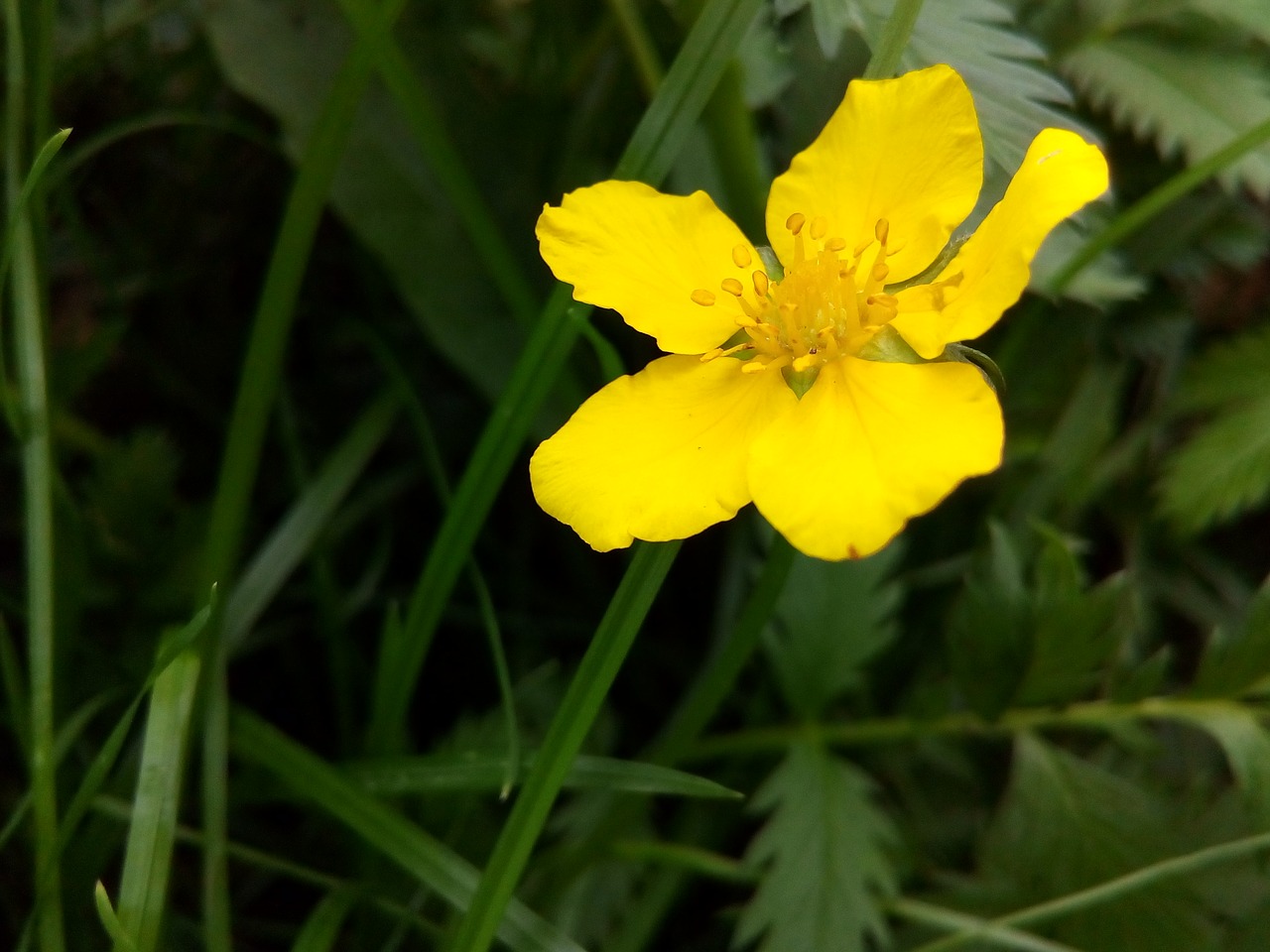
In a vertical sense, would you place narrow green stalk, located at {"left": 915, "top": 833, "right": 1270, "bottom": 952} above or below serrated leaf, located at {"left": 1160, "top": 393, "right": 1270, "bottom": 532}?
below

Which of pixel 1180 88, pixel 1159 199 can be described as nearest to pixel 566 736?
pixel 1159 199

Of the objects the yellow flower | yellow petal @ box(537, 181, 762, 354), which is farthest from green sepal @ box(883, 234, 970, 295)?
yellow petal @ box(537, 181, 762, 354)

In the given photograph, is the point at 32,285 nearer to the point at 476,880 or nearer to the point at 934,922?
the point at 476,880

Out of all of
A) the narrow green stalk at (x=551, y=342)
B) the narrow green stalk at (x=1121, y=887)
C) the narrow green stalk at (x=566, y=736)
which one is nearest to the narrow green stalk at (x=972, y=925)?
the narrow green stalk at (x=1121, y=887)

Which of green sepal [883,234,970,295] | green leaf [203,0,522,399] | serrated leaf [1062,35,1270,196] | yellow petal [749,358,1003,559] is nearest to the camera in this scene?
yellow petal [749,358,1003,559]

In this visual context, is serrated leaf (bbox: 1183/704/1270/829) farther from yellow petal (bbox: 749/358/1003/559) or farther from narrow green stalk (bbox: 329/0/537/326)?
narrow green stalk (bbox: 329/0/537/326)

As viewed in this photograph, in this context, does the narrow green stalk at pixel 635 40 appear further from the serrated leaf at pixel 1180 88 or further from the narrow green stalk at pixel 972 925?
the narrow green stalk at pixel 972 925

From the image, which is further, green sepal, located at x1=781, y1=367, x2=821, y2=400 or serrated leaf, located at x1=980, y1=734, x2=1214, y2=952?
serrated leaf, located at x1=980, y1=734, x2=1214, y2=952
